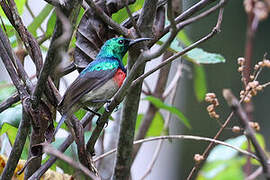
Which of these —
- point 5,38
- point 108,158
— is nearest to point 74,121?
point 5,38

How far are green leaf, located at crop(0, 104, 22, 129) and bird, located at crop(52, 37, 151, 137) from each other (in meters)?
0.39

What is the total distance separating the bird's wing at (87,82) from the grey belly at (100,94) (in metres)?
0.02

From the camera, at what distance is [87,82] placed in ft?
8.63

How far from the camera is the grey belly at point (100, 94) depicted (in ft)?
8.46

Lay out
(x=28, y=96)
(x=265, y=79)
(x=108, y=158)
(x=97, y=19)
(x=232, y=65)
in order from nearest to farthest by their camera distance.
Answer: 1. (x=28, y=96)
2. (x=97, y=19)
3. (x=108, y=158)
4. (x=265, y=79)
5. (x=232, y=65)

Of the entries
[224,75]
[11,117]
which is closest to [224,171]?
[11,117]

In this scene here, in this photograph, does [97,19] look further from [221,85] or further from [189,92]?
[189,92]

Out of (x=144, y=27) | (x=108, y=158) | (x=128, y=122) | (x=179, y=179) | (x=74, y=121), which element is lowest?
(x=179, y=179)

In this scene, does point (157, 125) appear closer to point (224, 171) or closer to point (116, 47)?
point (116, 47)

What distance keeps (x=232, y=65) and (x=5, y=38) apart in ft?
15.3

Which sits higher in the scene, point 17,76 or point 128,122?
point 17,76

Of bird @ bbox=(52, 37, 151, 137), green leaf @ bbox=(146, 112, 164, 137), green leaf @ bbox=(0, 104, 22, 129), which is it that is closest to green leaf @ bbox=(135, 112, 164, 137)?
green leaf @ bbox=(146, 112, 164, 137)

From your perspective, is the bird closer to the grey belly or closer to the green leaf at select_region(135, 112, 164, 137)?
the grey belly

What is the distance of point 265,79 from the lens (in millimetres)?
5668
